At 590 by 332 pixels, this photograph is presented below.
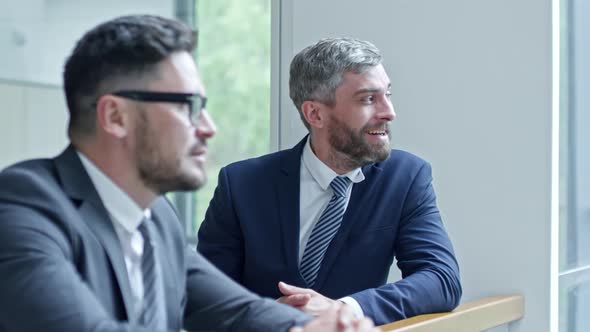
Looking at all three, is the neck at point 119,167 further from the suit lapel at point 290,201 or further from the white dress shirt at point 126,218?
the suit lapel at point 290,201

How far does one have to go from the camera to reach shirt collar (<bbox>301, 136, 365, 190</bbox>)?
9.16 ft

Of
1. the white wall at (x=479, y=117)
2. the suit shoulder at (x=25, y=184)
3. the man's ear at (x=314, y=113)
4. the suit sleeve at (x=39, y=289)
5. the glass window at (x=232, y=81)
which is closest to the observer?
the suit sleeve at (x=39, y=289)

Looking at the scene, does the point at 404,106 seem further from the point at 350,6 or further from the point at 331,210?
the point at 331,210

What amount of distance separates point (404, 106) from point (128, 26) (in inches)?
73.6

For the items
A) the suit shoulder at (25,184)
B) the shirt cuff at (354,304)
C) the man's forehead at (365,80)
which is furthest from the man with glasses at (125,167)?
the man's forehead at (365,80)

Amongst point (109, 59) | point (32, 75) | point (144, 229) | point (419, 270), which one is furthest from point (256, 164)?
point (109, 59)

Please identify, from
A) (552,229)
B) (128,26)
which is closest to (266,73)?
(552,229)

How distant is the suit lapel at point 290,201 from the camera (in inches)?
106

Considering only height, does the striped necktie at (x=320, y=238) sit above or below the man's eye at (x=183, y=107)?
below

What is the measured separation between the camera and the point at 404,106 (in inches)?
134

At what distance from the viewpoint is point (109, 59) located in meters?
1.64

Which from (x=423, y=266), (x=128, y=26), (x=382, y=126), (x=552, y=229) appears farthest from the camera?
(x=552, y=229)

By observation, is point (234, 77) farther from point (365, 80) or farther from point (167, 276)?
point (167, 276)

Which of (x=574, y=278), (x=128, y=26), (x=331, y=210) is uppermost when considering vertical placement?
(x=128, y=26)
